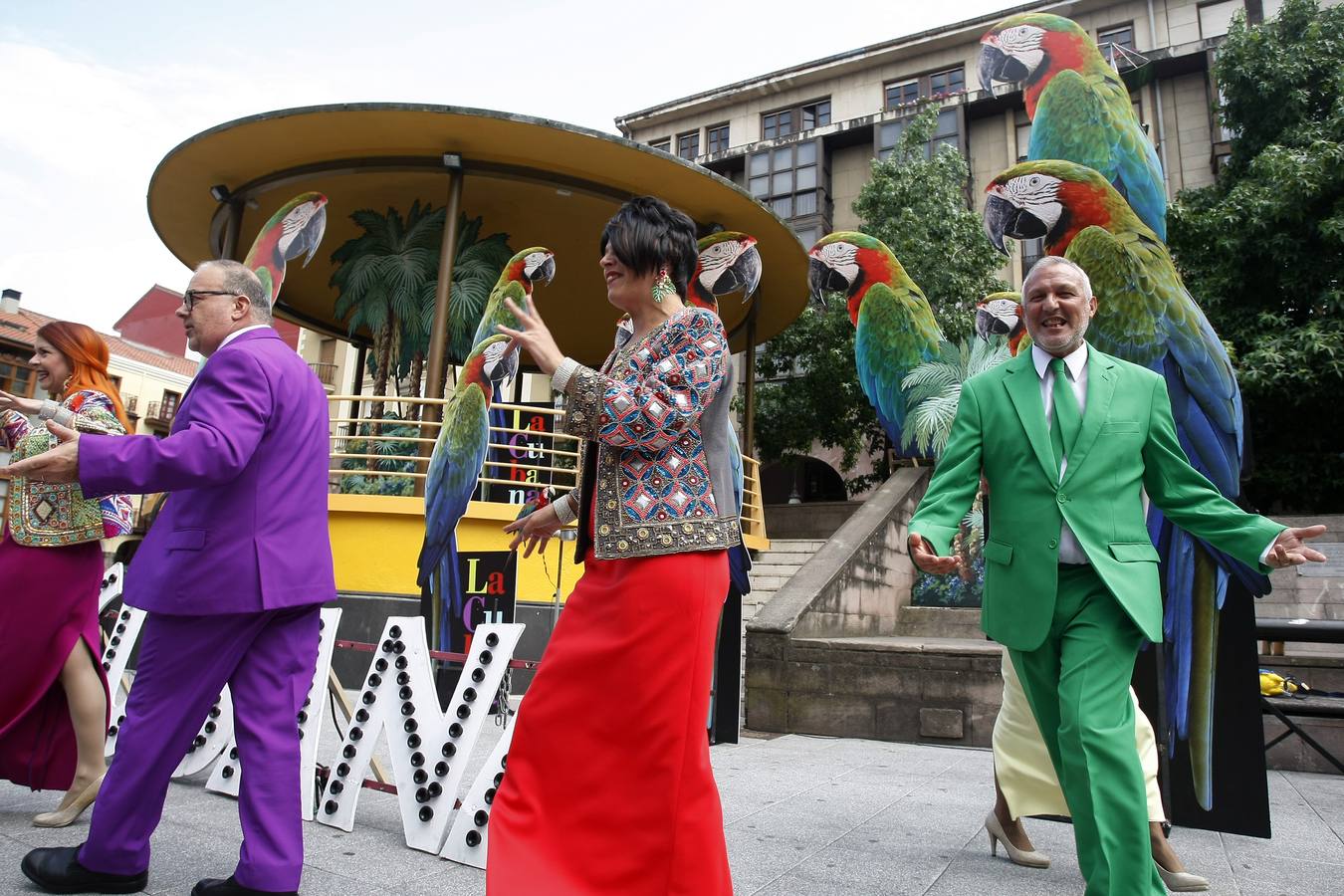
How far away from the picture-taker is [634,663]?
1.96 metres

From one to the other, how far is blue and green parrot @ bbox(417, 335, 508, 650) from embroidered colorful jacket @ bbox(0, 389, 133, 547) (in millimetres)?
4605

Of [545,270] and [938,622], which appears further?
[938,622]

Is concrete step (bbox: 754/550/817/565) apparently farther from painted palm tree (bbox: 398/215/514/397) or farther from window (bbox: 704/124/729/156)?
window (bbox: 704/124/729/156)

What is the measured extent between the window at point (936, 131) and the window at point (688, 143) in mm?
6603

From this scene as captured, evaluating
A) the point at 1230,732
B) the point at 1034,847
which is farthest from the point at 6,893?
the point at 1230,732

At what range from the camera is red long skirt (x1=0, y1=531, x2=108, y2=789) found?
309 cm

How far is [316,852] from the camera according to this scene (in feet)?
9.67

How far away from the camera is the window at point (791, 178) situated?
84.6ft

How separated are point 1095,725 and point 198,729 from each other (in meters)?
2.36

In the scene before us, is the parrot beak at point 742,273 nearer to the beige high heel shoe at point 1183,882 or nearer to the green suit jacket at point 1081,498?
the green suit jacket at point 1081,498

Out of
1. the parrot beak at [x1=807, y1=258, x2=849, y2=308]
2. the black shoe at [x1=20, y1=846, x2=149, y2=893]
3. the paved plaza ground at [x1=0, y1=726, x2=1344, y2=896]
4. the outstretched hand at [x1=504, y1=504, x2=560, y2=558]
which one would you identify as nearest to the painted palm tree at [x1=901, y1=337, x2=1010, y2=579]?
the parrot beak at [x1=807, y1=258, x2=849, y2=308]

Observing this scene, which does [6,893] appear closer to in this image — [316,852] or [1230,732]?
[316,852]

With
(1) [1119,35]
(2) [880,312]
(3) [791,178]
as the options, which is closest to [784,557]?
(2) [880,312]

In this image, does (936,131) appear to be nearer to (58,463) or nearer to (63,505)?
(63,505)
